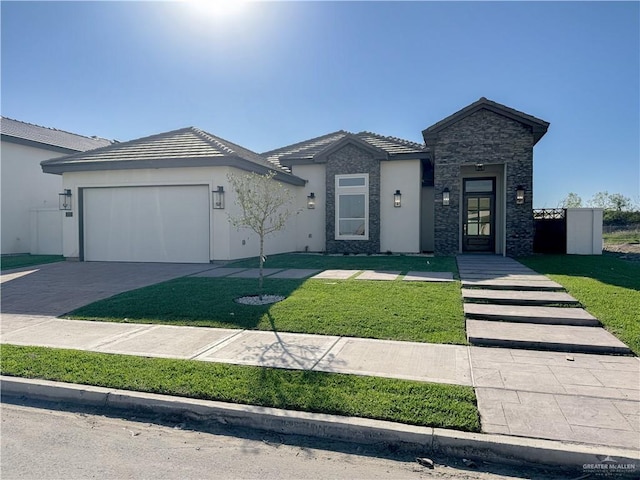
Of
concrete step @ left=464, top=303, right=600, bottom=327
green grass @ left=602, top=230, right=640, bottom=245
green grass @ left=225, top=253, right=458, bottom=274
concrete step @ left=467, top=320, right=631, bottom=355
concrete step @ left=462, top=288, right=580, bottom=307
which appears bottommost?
concrete step @ left=467, top=320, right=631, bottom=355

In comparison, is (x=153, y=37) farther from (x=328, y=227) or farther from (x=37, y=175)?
(x=37, y=175)

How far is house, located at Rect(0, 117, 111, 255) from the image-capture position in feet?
57.3

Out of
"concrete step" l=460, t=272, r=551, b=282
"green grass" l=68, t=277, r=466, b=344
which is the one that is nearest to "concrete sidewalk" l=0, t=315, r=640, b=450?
"green grass" l=68, t=277, r=466, b=344

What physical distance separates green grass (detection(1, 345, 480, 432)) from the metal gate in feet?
46.1

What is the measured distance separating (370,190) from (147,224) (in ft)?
27.5

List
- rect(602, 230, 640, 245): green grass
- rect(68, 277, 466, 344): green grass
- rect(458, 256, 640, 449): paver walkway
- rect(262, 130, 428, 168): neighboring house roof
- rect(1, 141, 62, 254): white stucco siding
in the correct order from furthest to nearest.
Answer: rect(602, 230, 640, 245): green grass
rect(1, 141, 62, 254): white stucco siding
rect(262, 130, 428, 168): neighboring house roof
rect(68, 277, 466, 344): green grass
rect(458, 256, 640, 449): paver walkway

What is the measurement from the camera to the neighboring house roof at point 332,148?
15.6 metres

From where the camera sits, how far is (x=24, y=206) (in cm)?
1806

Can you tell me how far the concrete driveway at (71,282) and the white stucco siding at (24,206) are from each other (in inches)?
213

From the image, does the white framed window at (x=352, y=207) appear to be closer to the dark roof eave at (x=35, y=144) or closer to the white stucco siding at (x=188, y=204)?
the white stucco siding at (x=188, y=204)

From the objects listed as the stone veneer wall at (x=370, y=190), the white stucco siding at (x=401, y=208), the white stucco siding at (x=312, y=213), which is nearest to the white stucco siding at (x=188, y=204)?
the white stucco siding at (x=312, y=213)

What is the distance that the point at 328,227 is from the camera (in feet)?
54.5

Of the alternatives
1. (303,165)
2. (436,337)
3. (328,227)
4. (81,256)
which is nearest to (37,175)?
(81,256)

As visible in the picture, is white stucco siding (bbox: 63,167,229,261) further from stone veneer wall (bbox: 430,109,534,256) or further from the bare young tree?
stone veneer wall (bbox: 430,109,534,256)
